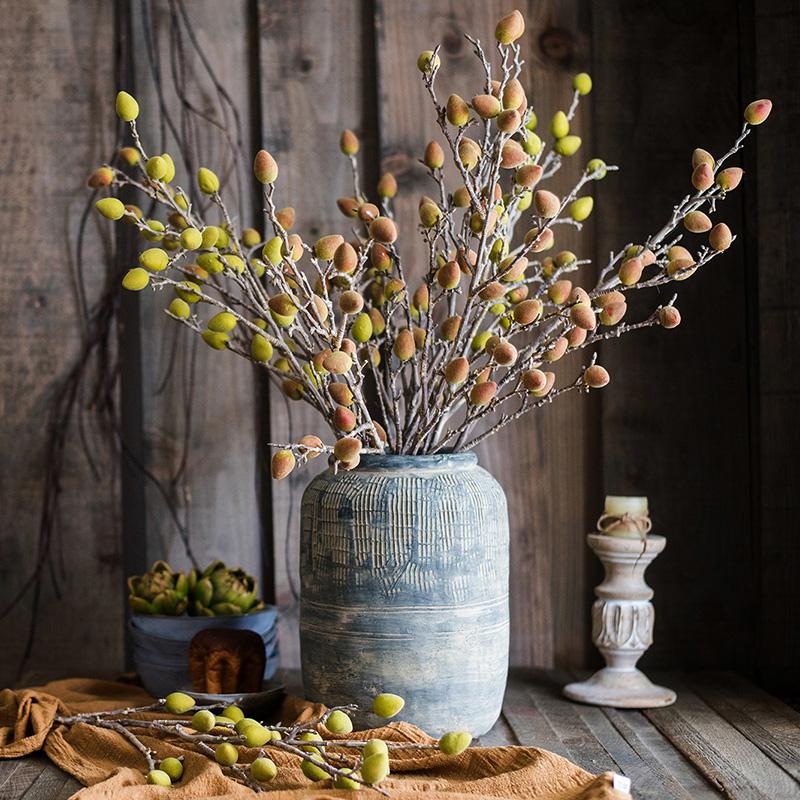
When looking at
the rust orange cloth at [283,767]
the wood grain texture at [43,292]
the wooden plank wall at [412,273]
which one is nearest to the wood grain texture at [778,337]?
the wooden plank wall at [412,273]

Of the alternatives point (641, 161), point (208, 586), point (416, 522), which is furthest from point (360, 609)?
point (641, 161)

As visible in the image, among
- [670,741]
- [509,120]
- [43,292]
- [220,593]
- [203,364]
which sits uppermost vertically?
[509,120]

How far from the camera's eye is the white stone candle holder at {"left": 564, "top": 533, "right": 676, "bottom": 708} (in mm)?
1352

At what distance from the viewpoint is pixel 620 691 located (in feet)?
4.43

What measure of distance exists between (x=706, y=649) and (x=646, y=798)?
567mm

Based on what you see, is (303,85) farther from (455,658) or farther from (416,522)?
(455,658)

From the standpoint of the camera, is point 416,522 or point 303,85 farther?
point 303,85

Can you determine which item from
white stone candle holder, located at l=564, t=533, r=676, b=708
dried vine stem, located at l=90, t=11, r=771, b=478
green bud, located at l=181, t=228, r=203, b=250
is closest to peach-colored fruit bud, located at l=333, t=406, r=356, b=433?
dried vine stem, located at l=90, t=11, r=771, b=478

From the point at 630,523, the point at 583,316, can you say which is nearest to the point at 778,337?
the point at 630,523

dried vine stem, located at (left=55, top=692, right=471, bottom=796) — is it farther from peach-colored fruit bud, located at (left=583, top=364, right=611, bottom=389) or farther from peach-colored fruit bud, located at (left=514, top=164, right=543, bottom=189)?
peach-colored fruit bud, located at (left=514, top=164, right=543, bottom=189)

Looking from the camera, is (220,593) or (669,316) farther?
(220,593)

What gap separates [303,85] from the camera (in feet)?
5.15

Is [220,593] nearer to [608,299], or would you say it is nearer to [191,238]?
[191,238]

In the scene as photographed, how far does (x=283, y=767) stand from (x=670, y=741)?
0.43 m
